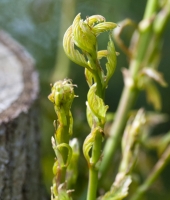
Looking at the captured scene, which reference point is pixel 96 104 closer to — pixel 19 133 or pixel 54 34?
pixel 19 133

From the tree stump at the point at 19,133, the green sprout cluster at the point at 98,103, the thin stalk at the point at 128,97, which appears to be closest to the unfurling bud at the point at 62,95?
the green sprout cluster at the point at 98,103

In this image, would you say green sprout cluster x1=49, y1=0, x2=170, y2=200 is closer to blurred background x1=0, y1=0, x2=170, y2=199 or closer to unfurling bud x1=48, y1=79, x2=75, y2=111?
unfurling bud x1=48, y1=79, x2=75, y2=111

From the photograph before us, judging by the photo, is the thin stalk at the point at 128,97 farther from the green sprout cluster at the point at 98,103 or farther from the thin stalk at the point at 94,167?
the thin stalk at the point at 94,167

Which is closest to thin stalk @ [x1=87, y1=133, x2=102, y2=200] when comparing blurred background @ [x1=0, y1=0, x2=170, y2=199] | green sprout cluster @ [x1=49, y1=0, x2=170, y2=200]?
green sprout cluster @ [x1=49, y1=0, x2=170, y2=200]

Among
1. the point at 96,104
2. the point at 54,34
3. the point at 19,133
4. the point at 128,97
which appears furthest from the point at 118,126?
the point at 54,34

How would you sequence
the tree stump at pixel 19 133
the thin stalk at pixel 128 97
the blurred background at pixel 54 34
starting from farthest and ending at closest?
1. the blurred background at pixel 54 34
2. the thin stalk at pixel 128 97
3. the tree stump at pixel 19 133
